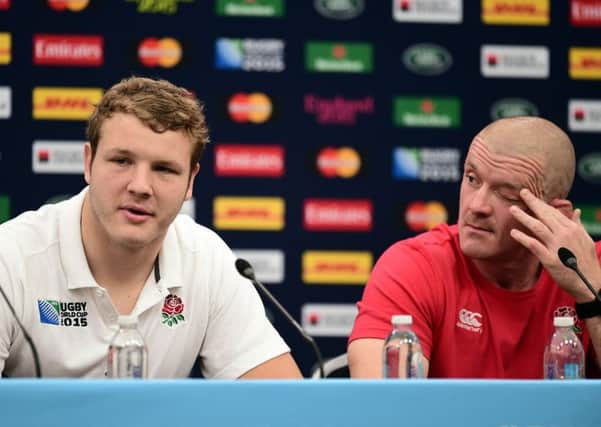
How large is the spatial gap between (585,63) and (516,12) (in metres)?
0.47

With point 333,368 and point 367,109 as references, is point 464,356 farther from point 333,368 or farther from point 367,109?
point 367,109

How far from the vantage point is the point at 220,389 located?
5.32ft

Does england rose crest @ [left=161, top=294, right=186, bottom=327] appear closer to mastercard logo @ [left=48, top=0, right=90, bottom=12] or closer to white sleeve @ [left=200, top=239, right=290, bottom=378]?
white sleeve @ [left=200, top=239, right=290, bottom=378]

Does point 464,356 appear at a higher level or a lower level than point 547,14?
lower

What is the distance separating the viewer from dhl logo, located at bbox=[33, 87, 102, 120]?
512 cm

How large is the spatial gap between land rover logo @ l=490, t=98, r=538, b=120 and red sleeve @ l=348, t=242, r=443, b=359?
278cm

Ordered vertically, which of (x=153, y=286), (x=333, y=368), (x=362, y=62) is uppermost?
(x=362, y=62)

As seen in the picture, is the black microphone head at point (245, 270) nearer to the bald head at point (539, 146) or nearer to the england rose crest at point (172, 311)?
the england rose crest at point (172, 311)

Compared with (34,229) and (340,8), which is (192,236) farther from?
(340,8)

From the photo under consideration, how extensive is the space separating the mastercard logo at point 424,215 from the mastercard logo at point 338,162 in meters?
0.36

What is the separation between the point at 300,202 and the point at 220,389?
11.7 ft

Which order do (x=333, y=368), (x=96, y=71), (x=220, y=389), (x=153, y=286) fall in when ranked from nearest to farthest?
1. (x=220, y=389)
2. (x=153, y=286)
3. (x=333, y=368)
4. (x=96, y=71)

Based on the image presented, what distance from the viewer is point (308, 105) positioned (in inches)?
206

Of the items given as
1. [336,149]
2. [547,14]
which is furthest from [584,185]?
[336,149]
